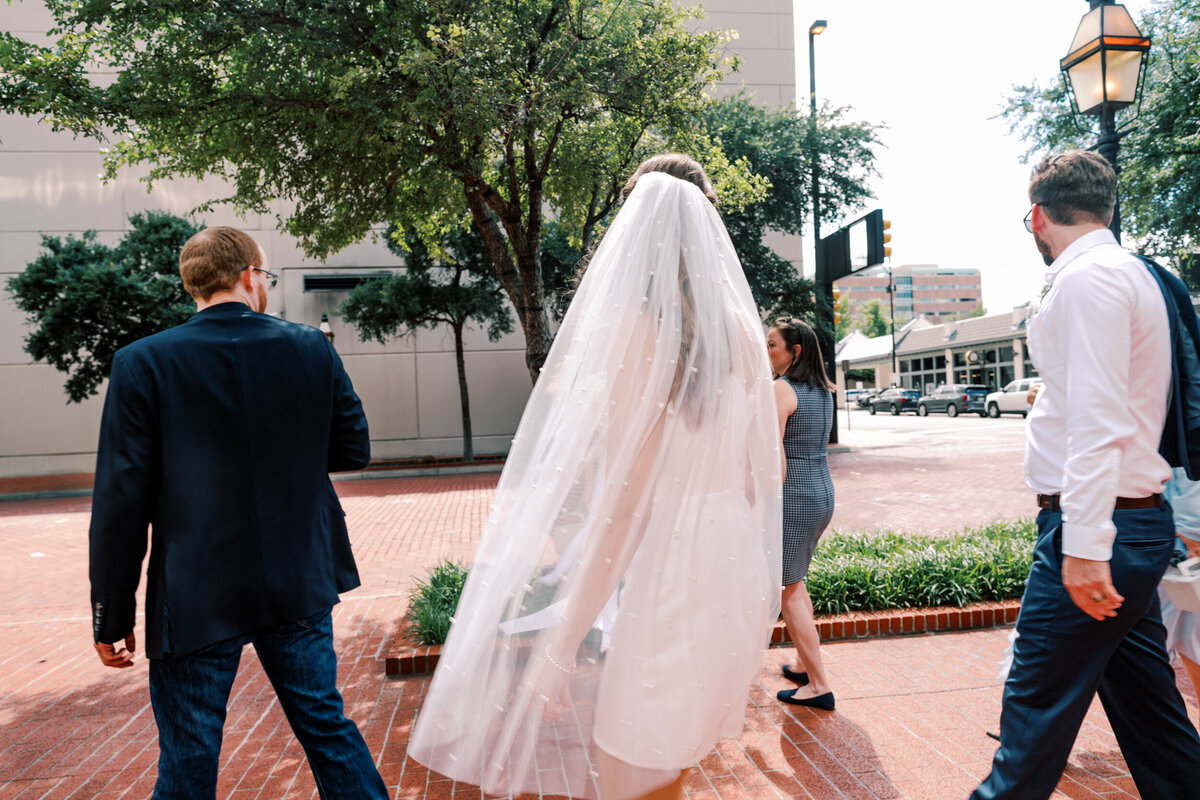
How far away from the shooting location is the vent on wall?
2055cm

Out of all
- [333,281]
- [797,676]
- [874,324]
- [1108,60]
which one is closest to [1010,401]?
[333,281]

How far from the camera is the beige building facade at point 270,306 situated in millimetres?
19547

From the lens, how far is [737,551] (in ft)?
6.44

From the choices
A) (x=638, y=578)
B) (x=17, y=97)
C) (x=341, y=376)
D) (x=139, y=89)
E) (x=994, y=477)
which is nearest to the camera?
(x=638, y=578)

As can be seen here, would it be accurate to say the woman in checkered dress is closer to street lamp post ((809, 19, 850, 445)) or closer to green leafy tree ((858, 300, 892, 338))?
street lamp post ((809, 19, 850, 445))

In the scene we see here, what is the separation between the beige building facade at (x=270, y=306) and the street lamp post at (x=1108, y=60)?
52.4ft

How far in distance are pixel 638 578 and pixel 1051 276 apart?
146 cm

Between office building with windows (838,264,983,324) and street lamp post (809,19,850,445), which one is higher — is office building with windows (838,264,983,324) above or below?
above

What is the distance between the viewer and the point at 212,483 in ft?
6.72

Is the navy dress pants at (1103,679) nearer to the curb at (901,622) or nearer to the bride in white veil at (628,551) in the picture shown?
the bride in white veil at (628,551)

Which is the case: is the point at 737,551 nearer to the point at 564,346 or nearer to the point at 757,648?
the point at 757,648

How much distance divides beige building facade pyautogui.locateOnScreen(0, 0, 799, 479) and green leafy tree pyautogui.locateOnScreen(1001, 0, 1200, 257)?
1024cm

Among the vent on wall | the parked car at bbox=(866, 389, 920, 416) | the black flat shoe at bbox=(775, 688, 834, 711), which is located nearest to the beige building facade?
the vent on wall

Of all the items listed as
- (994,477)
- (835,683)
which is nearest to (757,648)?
(835,683)
